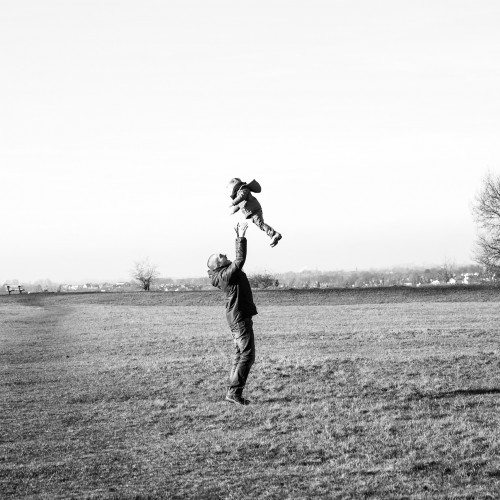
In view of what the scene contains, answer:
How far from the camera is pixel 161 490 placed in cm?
695

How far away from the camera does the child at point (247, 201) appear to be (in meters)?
10.5

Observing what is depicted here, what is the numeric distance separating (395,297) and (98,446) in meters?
47.6

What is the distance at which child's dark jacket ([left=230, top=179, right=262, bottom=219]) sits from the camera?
10547mm

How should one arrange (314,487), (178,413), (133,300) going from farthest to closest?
(133,300)
(178,413)
(314,487)

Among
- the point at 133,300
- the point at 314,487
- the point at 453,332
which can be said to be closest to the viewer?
the point at 314,487

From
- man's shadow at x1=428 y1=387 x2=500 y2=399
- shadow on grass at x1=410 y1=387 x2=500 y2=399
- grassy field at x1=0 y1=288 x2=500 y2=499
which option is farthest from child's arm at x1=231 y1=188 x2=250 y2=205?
man's shadow at x1=428 y1=387 x2=500 y2=399

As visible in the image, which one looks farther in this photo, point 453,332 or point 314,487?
point 453,332

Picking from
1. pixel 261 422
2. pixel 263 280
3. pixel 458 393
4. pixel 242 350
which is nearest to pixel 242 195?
pixel 242 350

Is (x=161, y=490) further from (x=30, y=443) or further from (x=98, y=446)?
(x=30, y=443)

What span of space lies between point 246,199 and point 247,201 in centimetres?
3

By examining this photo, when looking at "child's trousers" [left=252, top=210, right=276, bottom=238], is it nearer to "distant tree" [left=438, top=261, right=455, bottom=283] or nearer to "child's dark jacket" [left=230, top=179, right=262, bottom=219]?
"child's dark jacket" [left=230, top=179, right=262, bottom=219]

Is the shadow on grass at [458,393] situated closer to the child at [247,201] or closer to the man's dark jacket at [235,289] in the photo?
the man's dark jacket at [235,289]

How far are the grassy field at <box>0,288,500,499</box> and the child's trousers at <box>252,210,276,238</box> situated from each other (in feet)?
8.48

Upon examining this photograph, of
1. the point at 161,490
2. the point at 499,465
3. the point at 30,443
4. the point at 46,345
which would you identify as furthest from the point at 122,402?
the point at 46,345
